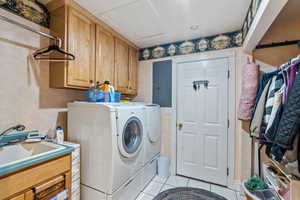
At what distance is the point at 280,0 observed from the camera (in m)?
0.95

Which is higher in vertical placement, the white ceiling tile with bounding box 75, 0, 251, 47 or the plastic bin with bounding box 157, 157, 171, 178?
the white ceiling tile with bounding box 75, 0, 251, 47

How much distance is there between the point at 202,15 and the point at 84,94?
1.91 meters

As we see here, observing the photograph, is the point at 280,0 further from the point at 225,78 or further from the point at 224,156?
the point at 224,156

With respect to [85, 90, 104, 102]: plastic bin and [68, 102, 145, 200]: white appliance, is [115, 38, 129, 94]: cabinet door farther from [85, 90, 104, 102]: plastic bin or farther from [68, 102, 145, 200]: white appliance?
[68, 102, 145, 200]: white appliance

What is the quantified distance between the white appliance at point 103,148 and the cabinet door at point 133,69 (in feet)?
3.29

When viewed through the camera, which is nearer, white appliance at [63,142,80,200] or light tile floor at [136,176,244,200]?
white appliance at [63,142,80,200]

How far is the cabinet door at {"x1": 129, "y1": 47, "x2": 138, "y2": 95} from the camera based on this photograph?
2.60 metres

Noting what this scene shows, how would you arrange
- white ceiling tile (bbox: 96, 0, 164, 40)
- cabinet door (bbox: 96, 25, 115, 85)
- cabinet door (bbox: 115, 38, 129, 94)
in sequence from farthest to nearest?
cabinet door (bbox: 115, 38, 129, 94) < cabinet door (bbox: 96, 25, 115, 85) < white ceiling tile (bbox: 96, 0, 164, 40)

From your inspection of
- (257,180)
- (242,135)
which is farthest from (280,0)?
(257,180)

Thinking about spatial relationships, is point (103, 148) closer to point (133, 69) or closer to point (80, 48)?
point (80, 48)

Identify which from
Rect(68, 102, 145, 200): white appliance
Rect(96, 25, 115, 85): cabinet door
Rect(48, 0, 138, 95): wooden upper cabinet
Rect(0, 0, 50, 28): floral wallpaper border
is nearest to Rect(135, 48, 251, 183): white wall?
Rect(48, 0, 138, 95): wooden upper cabinet

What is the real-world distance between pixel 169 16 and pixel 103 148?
5.73 ft

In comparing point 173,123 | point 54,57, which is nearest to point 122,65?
point 54,57

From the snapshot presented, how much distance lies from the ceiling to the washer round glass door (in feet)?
4.26
